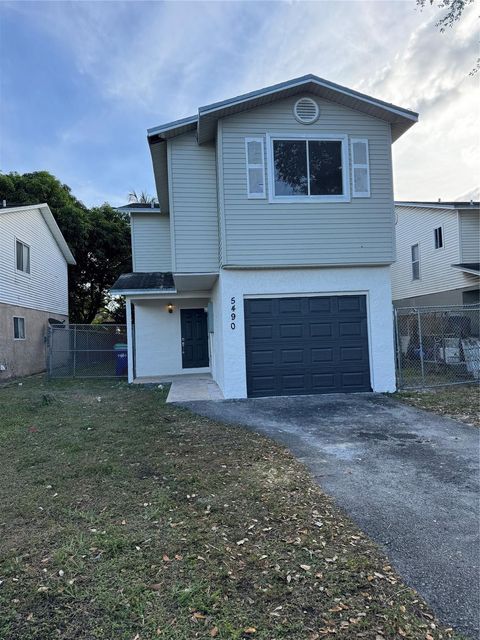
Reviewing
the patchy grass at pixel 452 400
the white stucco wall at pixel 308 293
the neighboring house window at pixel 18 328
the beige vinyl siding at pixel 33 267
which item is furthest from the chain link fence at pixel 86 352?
the patchy grass at pixel 452 400

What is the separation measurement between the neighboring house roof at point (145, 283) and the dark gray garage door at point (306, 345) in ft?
12.1

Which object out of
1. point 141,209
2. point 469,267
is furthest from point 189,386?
point 469,267

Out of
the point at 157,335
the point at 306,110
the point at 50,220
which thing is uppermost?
the point at 50,220

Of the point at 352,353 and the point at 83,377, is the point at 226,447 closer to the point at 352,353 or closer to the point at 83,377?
the point at 352,353

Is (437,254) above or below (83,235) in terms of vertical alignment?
below

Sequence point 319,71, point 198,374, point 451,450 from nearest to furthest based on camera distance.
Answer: point 451,450, point 319,71, point 198,374

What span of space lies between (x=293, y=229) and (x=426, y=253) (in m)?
10.3

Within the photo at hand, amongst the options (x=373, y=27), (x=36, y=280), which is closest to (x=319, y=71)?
(x=373, y=27)

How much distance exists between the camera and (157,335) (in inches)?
500

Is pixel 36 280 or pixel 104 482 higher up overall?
pixel 36 280

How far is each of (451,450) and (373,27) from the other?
8.81 meters

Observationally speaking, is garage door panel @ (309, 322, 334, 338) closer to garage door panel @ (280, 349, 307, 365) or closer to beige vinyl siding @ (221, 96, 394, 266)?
garage door panel @ (280, 349, 307, 365)

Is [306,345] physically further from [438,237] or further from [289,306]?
[438,237]

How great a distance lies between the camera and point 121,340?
16484 mm
